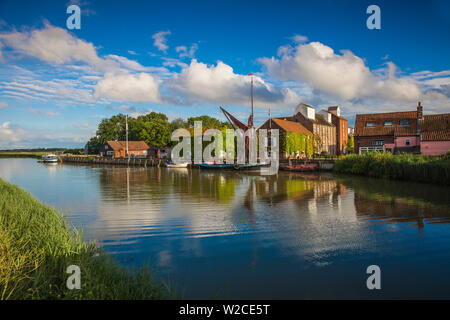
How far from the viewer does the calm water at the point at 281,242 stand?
7105 millimetres

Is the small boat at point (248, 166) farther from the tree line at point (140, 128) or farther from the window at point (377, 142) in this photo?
the tree line at point (140, 128)

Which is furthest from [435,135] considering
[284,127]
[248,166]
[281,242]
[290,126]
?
[281,242]

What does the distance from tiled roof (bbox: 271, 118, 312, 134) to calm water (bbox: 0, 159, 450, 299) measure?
37.8 m

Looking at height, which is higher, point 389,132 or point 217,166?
point 389,132

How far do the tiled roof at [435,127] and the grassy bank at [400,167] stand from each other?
931 centimetres

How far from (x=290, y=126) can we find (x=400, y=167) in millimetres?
30188

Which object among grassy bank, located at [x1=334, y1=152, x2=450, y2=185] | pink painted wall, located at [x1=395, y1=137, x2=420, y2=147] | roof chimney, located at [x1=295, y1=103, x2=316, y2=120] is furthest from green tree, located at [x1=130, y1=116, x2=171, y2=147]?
pink painted wall, located at [x1=395, y1=137, x2=420, y2=147]

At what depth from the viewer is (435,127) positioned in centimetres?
3947

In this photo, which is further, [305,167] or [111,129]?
[111,129]

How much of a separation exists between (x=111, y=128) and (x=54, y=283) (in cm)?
9483

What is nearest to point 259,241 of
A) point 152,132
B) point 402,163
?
point 402,163

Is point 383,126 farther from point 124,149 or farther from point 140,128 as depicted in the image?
point 124,149
